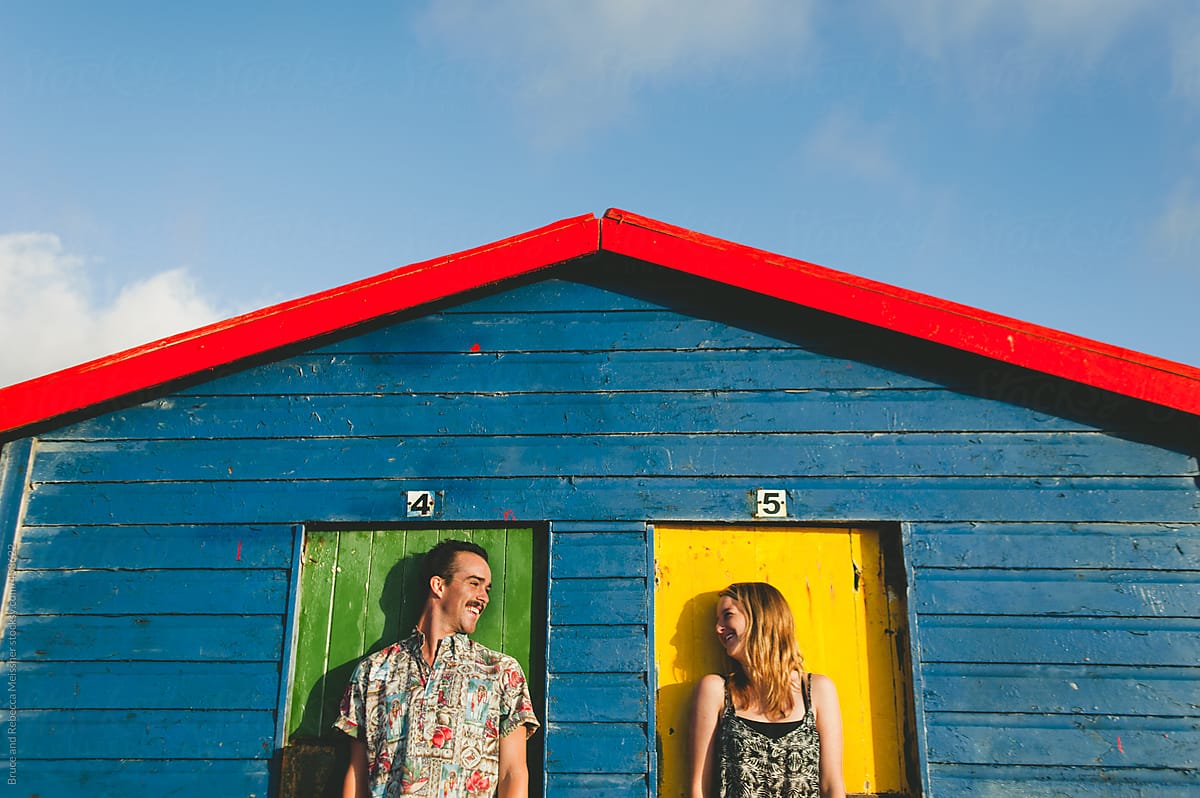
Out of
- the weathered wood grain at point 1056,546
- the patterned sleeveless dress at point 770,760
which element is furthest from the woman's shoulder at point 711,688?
the weathered wood grain at point 1056,546

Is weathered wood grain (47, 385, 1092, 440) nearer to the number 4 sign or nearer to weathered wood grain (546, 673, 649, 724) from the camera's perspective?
the number 4 sign

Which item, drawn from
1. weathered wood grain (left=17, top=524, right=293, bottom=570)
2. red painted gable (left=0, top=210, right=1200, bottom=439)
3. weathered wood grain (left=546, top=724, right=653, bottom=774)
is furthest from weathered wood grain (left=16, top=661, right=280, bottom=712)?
weathered wood grain (left=546, top=724, right=653, bottom=774)

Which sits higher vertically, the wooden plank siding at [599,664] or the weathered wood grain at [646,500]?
the weathered wood grain at [646,500]

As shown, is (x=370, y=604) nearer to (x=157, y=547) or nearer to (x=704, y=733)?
(x=157, y=547)

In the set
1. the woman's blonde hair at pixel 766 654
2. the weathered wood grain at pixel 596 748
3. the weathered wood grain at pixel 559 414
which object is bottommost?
the weathered wood grain at pixel 596 748

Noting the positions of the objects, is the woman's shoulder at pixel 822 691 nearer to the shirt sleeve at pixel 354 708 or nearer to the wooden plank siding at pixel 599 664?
the wooden plank siding at pixel 599 664

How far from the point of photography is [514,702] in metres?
4.43

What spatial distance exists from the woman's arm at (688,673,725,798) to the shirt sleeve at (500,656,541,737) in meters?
0.80

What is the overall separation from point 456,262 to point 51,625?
9.67ft

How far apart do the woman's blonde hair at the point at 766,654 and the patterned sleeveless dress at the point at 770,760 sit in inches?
4.0

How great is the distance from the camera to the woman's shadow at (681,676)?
4.45m

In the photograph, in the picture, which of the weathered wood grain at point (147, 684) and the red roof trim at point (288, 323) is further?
the red roof trim at point (288, 323)

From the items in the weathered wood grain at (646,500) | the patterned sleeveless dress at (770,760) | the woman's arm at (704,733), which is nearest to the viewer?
the patterned sleeveless dress at (770,760)

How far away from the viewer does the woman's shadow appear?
175 inches
